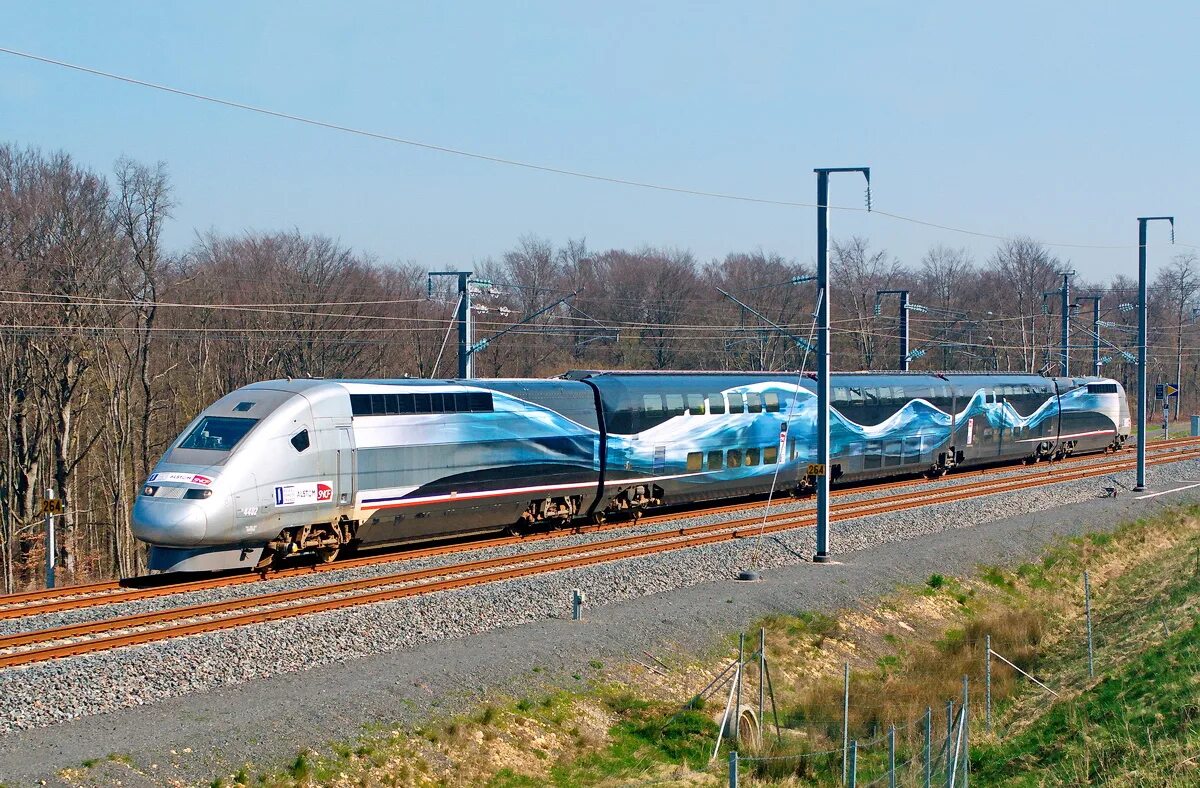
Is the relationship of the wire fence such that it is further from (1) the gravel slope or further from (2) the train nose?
(2) the train nose

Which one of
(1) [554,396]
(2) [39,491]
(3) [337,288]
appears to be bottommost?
(2) [39,491]

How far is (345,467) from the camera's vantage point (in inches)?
864

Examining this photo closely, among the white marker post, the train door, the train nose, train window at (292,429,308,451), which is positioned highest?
train window at (292,429,308,451)

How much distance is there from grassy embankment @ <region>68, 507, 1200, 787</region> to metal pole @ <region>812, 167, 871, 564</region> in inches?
105

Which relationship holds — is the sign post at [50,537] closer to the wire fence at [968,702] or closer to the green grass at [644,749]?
the green grass at [644,749]

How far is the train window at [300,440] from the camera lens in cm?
2109

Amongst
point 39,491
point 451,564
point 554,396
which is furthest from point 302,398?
point 39,491

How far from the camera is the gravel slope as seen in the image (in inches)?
488

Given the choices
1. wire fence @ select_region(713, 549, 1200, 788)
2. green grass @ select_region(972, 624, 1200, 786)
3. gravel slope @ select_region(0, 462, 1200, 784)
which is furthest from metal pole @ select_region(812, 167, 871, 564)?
green grass @ select_region(972, 624, 1200, 786)

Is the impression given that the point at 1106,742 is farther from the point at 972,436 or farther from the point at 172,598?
the point at 972,436

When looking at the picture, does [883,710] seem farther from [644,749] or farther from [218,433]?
[218,433]

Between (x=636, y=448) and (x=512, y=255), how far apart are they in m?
59.2

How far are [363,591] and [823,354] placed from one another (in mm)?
11330

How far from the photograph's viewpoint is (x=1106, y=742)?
13961 millimetres
